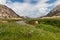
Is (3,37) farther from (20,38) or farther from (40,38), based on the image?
(40,38)

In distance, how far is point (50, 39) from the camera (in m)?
27.7

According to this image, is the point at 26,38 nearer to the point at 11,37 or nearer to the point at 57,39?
the point at 11,37

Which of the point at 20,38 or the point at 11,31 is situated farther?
the point at 11,31

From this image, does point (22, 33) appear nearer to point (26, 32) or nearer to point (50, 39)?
point (26, 32)

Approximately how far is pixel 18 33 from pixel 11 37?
1.39m

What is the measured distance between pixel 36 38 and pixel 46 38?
156 centimetres

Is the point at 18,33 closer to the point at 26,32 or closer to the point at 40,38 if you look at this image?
the point at 26,32

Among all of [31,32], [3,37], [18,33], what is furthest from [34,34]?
[3,37]

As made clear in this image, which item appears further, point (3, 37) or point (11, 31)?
point (11, 31)

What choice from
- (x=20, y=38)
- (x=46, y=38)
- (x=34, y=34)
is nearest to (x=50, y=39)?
(x=46, y=38)

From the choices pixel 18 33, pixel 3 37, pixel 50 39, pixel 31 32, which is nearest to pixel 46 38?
pixel 50 39

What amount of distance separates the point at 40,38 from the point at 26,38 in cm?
212

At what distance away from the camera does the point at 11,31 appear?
1160 inches

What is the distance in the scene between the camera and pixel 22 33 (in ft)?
92.6
